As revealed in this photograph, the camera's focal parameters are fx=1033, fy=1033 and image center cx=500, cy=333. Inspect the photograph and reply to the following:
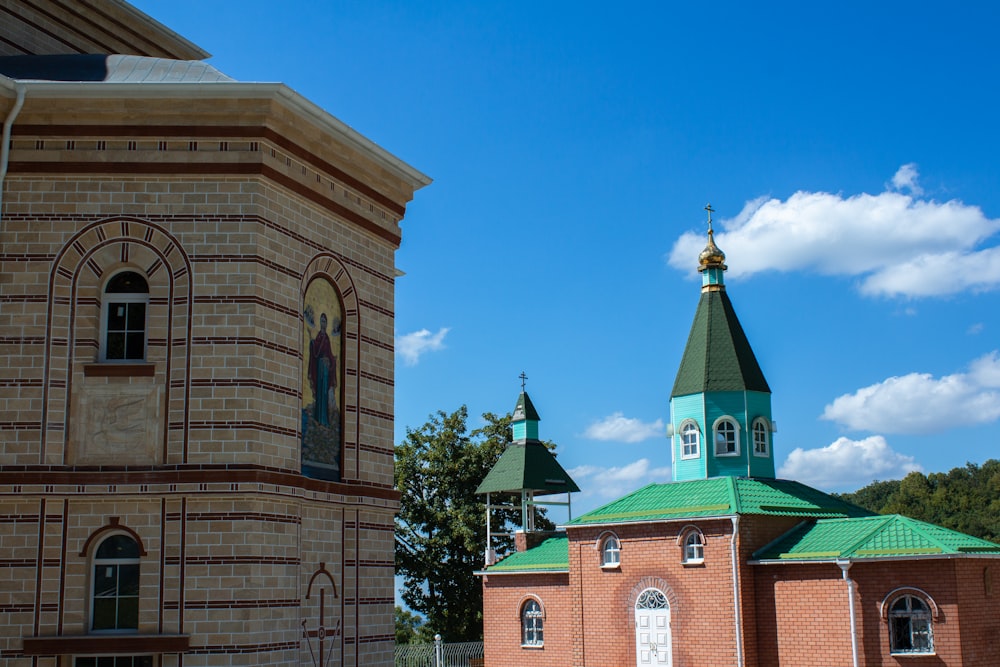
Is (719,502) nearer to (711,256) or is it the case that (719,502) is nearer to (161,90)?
(711,256)

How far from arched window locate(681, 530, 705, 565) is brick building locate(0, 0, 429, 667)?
51.3 feet

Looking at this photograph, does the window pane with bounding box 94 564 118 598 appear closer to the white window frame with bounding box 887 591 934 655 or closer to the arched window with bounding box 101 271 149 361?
the arched window with bounding box 101 271 149 361

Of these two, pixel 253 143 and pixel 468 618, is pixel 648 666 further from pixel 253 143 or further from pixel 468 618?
pixel 253 143

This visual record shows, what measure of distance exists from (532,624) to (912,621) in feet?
42.9

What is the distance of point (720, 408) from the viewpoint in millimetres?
31156

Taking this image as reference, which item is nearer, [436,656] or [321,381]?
[321,381]

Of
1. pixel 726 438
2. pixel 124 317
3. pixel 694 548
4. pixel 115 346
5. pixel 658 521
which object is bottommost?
pixel 694 548

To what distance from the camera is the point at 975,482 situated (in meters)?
75.7

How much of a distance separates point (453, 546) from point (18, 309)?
110ft

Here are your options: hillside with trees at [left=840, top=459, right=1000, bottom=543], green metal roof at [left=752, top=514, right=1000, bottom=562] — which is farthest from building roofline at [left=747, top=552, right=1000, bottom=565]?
hillside with trees at [left=840, top=459, right=1000, bottom=543]

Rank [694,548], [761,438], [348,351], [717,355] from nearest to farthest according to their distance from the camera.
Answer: [348,351], [694,548], [761,438], [717,355]

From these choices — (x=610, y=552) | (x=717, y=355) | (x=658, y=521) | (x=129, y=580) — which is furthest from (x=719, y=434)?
(x=129, y=580)

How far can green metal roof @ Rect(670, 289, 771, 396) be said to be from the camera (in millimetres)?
31344

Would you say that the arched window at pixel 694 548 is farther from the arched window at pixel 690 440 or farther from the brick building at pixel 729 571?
the arched window at pixel 690 440
